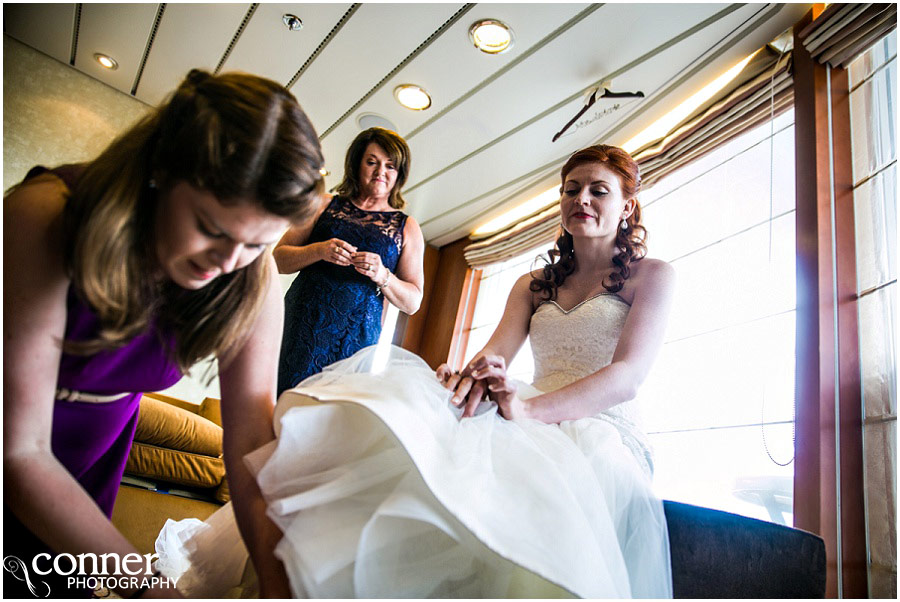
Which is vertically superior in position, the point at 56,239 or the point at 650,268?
the point at 650,268

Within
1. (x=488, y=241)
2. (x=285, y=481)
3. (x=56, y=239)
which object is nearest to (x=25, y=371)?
(x=56, y=239)

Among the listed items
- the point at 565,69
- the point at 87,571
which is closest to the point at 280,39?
the point at 565,69

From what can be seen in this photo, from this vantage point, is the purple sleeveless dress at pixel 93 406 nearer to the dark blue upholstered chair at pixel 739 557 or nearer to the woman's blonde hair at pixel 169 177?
the woman's blonde hair at pixel 169 177

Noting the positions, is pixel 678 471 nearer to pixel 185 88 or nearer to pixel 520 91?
pixel 520 91

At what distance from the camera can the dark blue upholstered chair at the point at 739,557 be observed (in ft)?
3.04

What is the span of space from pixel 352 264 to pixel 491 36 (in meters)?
1.73

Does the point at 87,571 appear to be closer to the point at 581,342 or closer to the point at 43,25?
the point at 581,342

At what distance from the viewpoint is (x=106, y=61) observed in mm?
3949

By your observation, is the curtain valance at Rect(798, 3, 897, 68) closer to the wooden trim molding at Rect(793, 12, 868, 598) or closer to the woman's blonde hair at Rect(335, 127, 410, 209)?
the wooden trim molding at Rect(793, 12, 868, 598)

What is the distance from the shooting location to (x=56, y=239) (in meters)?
0.67

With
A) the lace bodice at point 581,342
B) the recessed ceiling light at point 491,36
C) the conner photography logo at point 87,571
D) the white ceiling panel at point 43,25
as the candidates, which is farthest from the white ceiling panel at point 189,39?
the conner photography logo at point 87,571

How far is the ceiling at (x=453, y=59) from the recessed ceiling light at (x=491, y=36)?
4 cm

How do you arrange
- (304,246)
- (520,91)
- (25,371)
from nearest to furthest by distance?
(25,371), (304,246), (520,91)

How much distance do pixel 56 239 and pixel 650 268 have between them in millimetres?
1306
